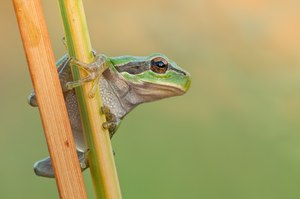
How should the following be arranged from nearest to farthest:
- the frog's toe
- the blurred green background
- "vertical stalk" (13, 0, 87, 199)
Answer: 1. "vertical stalk" (13, 0, 87, 199)
2. the frog's toe
3. the blurred green background

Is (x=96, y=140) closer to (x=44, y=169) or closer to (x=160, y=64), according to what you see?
(x=160, y=64)

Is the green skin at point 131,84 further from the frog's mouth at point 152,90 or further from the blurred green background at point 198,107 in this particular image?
the blurred green background at point 198,107

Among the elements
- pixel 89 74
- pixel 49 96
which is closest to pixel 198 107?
pixel 89 74

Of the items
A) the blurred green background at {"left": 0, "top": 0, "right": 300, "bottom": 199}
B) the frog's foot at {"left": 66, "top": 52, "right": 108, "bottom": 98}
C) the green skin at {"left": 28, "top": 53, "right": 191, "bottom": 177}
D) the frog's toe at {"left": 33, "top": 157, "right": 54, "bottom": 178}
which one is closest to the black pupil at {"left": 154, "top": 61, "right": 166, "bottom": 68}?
the green skin at {"left": 28, "top": 53, "right": 191, "bottom": 177}

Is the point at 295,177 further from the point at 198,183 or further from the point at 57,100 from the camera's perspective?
the point at 57,100

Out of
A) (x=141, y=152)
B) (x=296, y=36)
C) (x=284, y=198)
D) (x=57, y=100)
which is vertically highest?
(x=57, y=100)

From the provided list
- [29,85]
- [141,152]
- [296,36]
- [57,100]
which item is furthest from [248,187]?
[57,100]

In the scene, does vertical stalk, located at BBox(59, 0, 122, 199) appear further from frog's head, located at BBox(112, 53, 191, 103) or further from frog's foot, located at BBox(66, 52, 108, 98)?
frog's head, located at BBox(112, 53, 191, 103)
